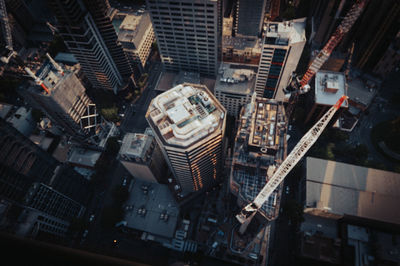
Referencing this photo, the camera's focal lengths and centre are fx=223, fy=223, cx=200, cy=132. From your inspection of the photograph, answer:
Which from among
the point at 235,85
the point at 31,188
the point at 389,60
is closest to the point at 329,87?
the point at 389,60

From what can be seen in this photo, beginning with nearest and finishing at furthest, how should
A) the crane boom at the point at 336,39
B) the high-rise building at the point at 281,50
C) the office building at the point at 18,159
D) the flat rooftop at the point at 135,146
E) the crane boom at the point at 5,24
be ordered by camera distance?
the office building at the point at 18,159
the flat rooftop at the point at 135,146
the high-rise building at the point at 281,50
the crane boom at the point at 336,39
the crane boom at the point at 5,24

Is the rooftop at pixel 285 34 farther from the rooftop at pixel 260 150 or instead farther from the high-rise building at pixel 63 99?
the high-rise building at pixel 63 99

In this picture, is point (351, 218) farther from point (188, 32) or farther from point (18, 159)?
point (18, 159)

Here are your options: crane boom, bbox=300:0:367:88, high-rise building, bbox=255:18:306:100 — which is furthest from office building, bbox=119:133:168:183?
crane boom, bbox=300:0:367:88

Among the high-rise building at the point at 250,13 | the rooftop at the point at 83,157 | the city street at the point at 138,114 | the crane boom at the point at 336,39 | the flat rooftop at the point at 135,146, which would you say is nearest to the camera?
the flat rooftop at the point at 135,146

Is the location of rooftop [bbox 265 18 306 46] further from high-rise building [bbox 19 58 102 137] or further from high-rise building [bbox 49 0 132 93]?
high-rise building [bbox 19 58 102 137]

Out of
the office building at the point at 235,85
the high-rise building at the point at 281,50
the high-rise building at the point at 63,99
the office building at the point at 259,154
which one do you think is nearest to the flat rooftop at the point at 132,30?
the high-rise building at the point at 63,99

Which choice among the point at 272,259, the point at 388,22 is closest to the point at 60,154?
the point at 272,259
